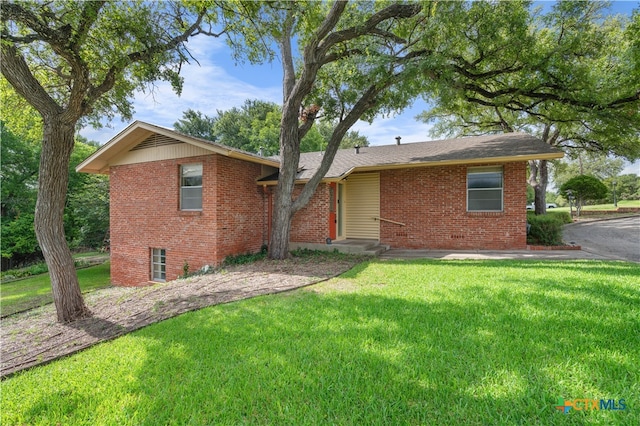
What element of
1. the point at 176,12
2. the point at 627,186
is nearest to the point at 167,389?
the point at 176,12

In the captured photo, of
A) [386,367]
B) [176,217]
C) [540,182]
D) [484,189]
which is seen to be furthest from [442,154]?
[540,182]

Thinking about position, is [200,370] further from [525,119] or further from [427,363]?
[525,119]

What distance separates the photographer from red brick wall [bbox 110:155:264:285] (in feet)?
29.9

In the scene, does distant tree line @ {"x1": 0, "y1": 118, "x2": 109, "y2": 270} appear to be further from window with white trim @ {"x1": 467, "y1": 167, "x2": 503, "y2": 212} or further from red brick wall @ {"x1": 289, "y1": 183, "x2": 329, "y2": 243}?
window with white trim @ {"x1": 467, "y1": 167, "x2": 503, "y2": 212}

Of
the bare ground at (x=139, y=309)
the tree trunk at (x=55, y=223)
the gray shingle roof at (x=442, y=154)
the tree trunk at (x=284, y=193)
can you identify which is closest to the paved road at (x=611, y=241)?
the gray shingle roof at (x=442, y=154)

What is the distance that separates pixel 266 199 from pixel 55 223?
250 inches

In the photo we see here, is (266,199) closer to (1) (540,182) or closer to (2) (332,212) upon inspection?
(2) (332,212)

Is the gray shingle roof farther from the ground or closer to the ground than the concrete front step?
farther from the ground

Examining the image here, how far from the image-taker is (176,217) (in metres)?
9.81

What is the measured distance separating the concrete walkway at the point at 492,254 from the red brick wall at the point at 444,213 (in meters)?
0.57

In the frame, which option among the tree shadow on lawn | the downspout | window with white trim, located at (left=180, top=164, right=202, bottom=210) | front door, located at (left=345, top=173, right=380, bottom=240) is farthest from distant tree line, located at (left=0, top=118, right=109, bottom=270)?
the tree shadow on lawn

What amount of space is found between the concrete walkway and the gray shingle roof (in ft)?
9.40

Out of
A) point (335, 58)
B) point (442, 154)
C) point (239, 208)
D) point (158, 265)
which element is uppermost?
point (335, 58)

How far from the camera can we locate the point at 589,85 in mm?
8609
